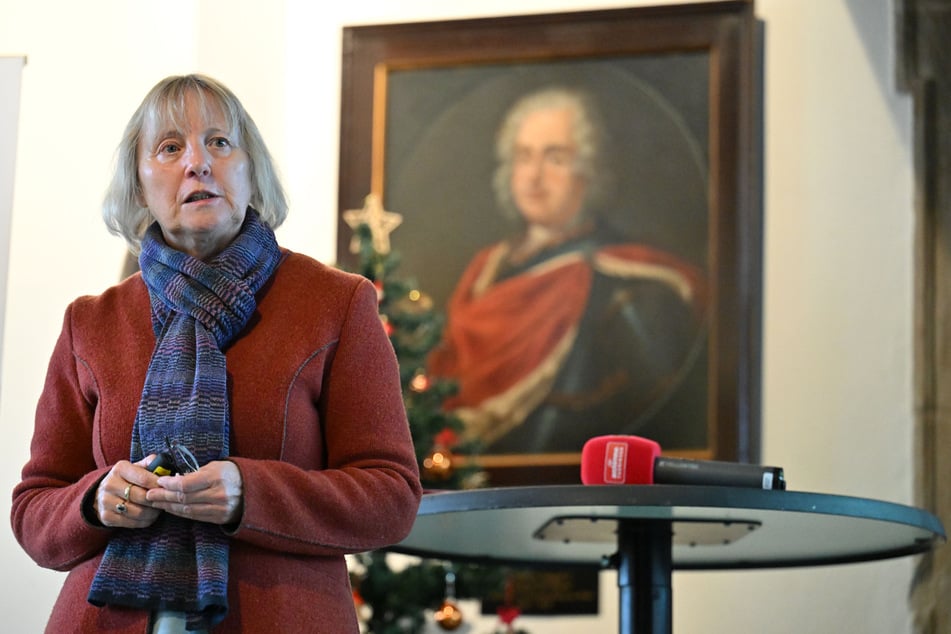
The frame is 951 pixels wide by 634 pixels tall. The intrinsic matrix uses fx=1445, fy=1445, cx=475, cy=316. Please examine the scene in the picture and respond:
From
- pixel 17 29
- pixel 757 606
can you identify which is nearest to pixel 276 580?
pixel 17 29

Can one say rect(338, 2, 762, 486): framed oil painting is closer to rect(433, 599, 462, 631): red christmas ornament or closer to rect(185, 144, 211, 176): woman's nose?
rect(433, 599, 462, 631): red christmas ornament

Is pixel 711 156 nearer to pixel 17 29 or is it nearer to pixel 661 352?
pixel 661 352

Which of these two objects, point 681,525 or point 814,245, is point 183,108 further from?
point 814,245

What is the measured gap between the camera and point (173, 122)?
2053 mm

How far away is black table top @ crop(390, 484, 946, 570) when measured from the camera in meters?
2.33

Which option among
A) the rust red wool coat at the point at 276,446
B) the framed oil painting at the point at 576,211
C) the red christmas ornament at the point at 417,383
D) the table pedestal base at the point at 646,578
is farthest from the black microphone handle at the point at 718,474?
the framed oil painting at the point at 576,211

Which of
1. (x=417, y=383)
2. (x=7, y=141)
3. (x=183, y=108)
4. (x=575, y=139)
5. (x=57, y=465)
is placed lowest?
(x=57, y=465)

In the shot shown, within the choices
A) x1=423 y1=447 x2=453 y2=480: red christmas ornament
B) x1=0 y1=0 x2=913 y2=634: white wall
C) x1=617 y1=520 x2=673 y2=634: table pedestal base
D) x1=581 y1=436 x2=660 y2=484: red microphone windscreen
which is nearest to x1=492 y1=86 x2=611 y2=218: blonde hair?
x1=0 y1=0 x2=913 y2=634: white wall

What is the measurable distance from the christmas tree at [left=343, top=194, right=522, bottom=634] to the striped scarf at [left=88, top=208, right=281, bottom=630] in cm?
333

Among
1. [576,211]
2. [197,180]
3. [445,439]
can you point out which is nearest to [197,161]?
[197,180]

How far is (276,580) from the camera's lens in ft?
6.08

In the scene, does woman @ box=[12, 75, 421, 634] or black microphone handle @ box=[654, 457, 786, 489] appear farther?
black microphone handle @ box=[654, 457, 786, 489]

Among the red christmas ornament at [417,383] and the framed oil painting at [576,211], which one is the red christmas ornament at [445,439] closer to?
the red christmas ornament at [417,383]

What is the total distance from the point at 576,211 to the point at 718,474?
3.55 m
